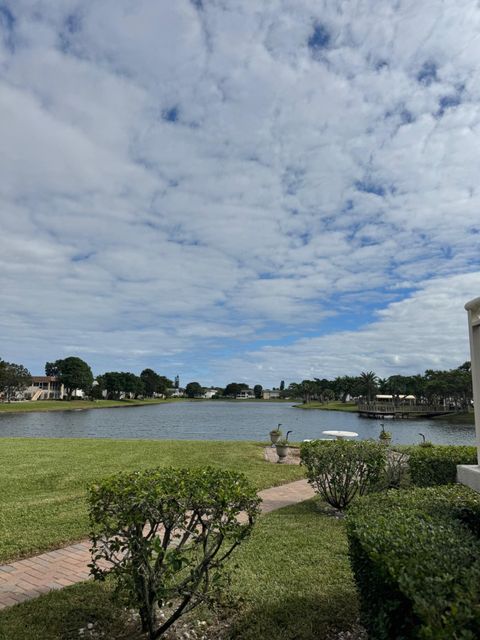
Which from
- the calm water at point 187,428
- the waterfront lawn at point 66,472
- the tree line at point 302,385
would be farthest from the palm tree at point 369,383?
the waterfront lawn at point 66,472

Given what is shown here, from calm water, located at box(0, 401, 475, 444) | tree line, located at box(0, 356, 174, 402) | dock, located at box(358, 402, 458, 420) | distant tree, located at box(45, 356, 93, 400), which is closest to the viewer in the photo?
calm water, located at box(0, 401, 475, 444)

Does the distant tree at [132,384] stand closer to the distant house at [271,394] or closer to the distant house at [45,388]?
the distant house at [45,388]

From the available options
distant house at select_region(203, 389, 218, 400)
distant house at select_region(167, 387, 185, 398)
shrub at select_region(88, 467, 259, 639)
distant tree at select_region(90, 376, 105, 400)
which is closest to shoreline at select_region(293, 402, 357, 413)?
distant tree at select_region(90, 376, 105, 400)

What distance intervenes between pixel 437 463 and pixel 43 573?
5.79 m

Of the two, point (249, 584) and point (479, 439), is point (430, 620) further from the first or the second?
point (249, 584)

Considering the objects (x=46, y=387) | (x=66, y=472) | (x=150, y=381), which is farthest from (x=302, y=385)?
(x=66, y=472)

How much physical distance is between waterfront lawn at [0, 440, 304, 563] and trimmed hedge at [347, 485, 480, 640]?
2.45 m

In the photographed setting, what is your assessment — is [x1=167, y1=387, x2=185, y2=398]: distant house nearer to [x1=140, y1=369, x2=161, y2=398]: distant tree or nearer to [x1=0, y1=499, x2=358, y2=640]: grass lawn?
[x1=140, y1=369, x2=161, y2=398]: distant tree

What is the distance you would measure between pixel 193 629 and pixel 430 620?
2608 millimetres

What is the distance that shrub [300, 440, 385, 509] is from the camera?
733 centimetres

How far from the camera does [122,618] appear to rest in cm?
388

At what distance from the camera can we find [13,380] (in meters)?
76.4

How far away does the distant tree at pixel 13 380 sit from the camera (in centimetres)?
7438

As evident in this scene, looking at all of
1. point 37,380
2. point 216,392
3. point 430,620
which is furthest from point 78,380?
point 430,620
